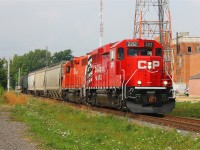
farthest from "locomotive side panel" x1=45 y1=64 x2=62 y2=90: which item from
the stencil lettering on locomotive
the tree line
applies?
the tree line

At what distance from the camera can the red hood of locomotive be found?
788 inches

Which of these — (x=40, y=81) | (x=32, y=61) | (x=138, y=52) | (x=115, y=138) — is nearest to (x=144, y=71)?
(x=138, y=52)

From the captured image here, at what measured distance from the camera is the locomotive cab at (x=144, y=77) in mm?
19625

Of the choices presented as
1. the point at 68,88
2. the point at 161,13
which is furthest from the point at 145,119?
the point at 161,13

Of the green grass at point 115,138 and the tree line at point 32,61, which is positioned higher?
the tree line at point 32,61

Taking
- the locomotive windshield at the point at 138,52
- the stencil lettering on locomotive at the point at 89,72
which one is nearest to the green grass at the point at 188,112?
the locomotive windshield at the point at 138,52

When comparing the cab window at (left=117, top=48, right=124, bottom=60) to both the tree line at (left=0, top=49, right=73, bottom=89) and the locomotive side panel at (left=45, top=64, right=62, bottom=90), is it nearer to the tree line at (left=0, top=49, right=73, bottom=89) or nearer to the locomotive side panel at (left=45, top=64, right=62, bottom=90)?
the locomotive side panel at (left=45, top=64, right=62, bottom=90)

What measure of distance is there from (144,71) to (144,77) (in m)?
0.32

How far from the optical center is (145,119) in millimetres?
18000

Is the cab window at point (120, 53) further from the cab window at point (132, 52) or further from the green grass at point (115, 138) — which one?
the green grass at point (115, 138)

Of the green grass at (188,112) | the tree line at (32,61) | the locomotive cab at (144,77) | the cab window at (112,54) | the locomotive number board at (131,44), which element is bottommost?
the green grass at (188,112)

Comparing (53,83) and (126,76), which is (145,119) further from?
(53,83)

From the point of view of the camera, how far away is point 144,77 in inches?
790

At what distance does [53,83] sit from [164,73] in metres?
23.4
